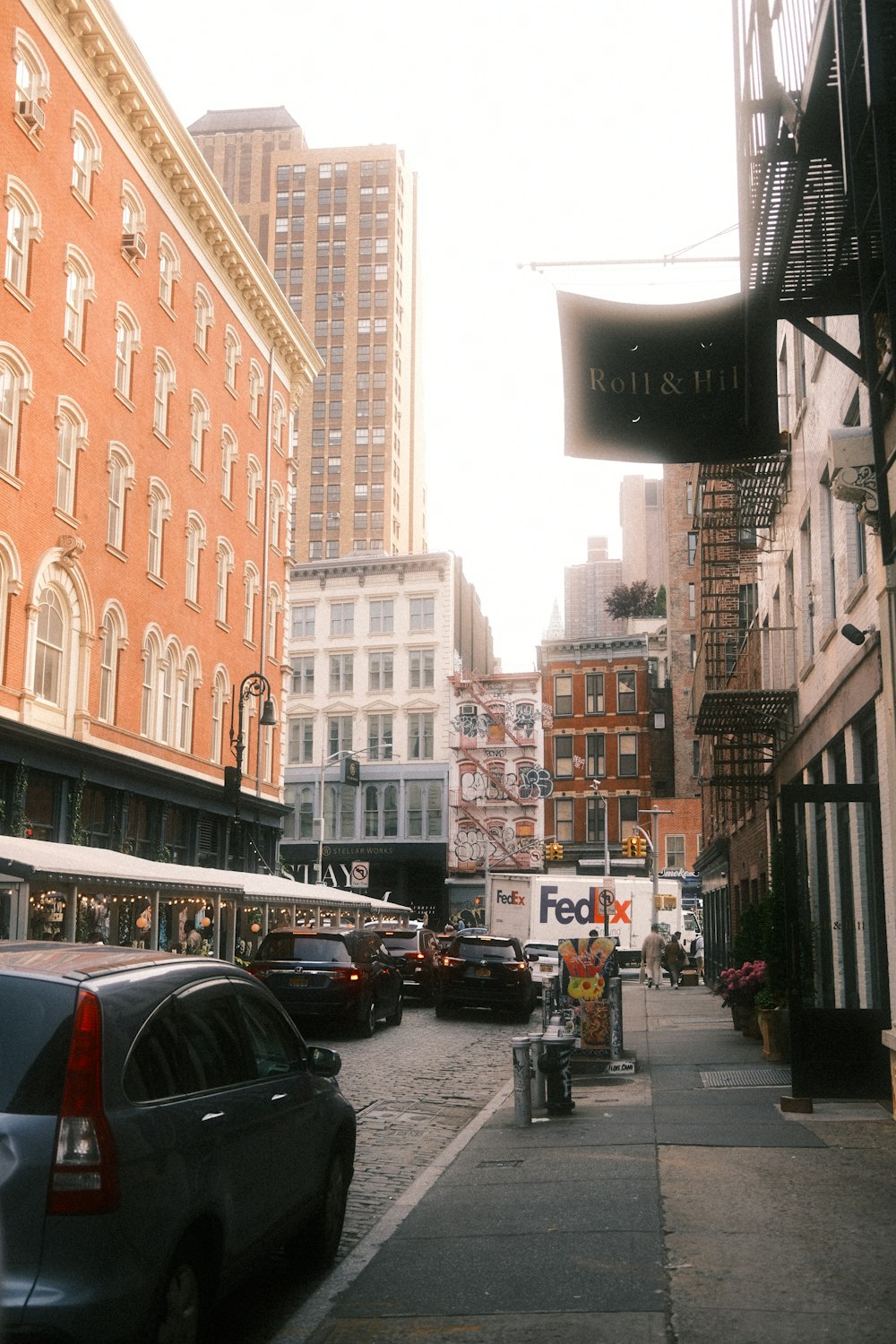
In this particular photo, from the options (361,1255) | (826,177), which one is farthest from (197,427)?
(361,1255)

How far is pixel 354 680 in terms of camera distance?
78875 millimetres

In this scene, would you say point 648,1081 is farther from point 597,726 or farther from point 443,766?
point 597,726

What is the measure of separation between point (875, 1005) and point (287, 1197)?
9.09 metres

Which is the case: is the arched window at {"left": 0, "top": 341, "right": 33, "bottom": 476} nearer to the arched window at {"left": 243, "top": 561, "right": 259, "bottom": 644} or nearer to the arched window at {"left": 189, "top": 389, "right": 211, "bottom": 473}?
the arched window at {"left": 189, "top": 389, "right": 211, "bottom": 473}

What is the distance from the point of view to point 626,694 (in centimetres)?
8244

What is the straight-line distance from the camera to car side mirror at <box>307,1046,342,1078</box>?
7.30 metres

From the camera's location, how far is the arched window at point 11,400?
2795 cm

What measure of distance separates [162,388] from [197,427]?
3017mm

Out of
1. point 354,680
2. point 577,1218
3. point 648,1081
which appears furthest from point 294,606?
point 577,1218

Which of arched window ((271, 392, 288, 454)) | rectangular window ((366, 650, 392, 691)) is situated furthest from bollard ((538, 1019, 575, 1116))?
rectangular window ((366, 650, 392, 691))

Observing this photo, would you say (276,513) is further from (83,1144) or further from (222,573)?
(83,1144)

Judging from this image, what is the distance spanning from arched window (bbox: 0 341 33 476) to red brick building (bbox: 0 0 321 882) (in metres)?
0.05

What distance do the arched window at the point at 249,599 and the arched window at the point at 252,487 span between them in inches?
61.6

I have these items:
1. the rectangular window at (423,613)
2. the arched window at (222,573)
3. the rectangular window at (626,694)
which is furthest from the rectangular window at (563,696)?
the arched window at (222,573)
